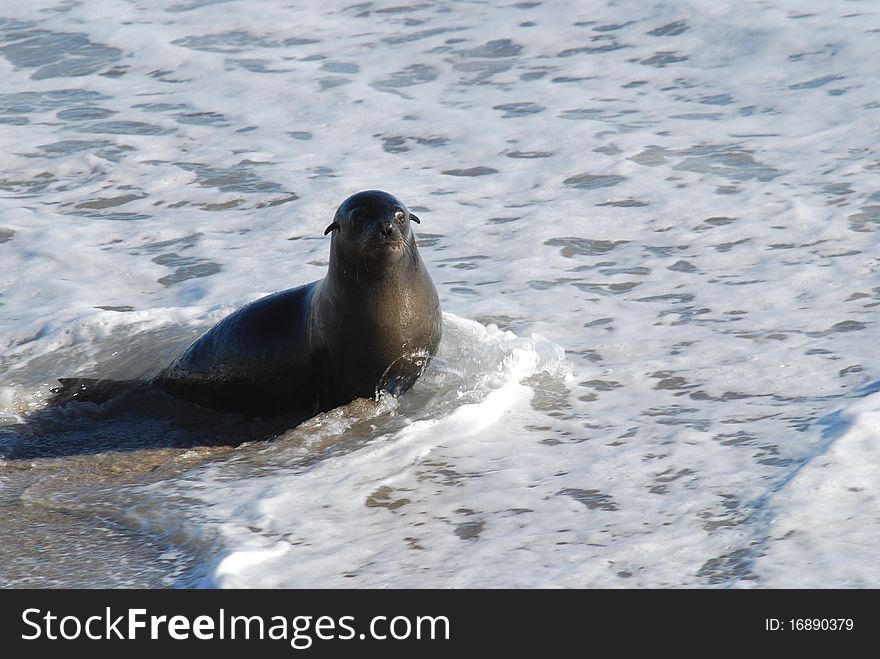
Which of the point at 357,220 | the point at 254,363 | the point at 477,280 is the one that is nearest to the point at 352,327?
the point at 357,220

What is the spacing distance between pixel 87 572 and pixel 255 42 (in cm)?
1062

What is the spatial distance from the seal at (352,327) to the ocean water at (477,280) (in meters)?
0.16

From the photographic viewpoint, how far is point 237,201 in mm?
9312

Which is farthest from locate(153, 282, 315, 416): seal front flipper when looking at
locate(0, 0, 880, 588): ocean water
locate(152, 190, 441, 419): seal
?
locate(0, 0, 880, 588): ocean water

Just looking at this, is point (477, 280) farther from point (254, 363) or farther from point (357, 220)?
point (357, 220)

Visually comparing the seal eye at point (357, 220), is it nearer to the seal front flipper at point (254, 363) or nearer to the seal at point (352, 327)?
the seal at point (352, 327)

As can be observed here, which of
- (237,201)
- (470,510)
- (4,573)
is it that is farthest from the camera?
(237,201)

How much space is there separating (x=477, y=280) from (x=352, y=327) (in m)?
2.05

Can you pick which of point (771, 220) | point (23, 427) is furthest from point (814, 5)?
point (23, 427)

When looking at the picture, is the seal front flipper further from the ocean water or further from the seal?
the ocean water

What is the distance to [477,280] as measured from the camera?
7.54 m

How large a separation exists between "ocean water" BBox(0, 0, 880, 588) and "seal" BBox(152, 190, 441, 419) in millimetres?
165

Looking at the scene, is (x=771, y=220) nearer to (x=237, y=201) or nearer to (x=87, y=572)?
(x=237, y=201)

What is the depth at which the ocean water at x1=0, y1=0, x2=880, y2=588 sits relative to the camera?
4.35m
